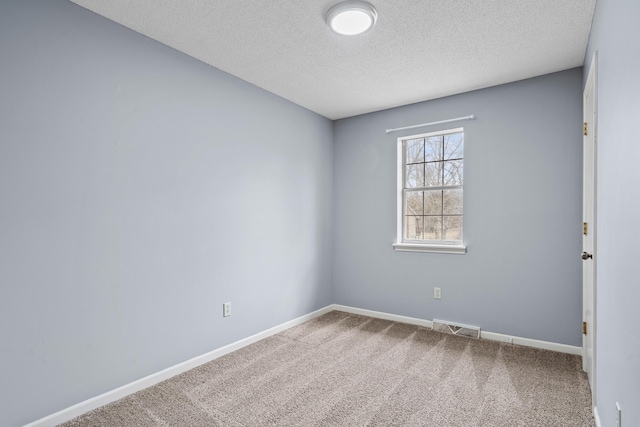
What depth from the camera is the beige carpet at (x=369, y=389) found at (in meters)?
2.02

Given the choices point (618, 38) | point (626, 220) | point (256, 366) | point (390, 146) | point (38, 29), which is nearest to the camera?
point (626, 220)

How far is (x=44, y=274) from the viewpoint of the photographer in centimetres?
194

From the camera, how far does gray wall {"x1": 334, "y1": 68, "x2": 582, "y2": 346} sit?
2969 millimetres

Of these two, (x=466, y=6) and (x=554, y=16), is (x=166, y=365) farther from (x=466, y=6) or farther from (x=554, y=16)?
(x=554, y=16)

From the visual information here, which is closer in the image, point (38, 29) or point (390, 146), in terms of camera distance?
point (38, 29)

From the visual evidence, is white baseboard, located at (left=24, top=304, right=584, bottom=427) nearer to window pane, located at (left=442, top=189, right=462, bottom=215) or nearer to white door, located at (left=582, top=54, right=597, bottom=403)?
white door, located at (left=582, top=54, right=597, bottom=403)

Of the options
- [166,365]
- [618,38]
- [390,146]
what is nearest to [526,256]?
[390,146]

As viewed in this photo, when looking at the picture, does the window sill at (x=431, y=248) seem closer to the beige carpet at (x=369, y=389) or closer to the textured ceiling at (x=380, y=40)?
the beige carpet at (x=369, y=389)

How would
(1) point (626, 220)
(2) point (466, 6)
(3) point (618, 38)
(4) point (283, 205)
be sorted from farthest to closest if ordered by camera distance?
(4) point (283, 205)
(2) point (466, 6)
(3) point (618, 38)
(1) point (626, 220)

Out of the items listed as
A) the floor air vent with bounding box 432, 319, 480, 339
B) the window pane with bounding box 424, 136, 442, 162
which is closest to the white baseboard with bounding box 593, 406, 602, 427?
the floor air vent with bounding box 432, 319, 480, 339

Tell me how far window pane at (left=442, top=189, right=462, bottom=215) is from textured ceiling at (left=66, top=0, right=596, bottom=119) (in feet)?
3.53

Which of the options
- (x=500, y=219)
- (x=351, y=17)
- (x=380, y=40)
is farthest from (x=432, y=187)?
(x=351, y=17)

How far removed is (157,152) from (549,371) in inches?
136

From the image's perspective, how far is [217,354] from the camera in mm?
2895
